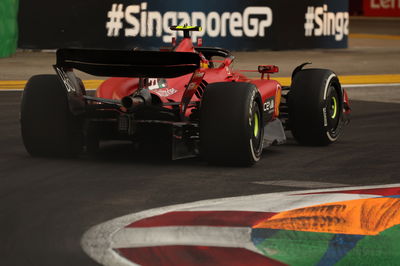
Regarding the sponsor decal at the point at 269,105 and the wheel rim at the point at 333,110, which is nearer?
the sponsor decal at the point at 269,105

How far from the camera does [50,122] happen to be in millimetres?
9891

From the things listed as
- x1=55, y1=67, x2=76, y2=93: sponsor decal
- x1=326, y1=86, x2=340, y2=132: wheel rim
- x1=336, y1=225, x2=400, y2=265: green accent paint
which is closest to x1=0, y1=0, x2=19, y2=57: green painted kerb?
x1=326, y1=86, x2=340, y2=132: wheel rim

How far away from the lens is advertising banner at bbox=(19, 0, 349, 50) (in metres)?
23.9

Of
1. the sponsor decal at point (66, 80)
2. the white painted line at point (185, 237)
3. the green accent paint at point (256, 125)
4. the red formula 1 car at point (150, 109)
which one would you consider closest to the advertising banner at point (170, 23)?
the red formula 1 car at point (150, 109)

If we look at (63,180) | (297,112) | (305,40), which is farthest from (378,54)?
(63,180)

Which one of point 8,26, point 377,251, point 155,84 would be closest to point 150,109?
point 155,84

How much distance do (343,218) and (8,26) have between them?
1645 centimetres

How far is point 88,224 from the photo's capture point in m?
7.11

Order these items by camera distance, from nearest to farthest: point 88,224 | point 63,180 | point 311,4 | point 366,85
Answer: point 88,224 → point 63,180 → point 366,85 → point 311,4

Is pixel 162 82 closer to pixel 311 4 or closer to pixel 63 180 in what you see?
pixel 63 180

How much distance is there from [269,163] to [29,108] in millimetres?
2196

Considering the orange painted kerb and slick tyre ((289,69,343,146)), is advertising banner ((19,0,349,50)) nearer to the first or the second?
slick tyre ((289,69,343,146))

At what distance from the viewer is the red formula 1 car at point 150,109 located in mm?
9391

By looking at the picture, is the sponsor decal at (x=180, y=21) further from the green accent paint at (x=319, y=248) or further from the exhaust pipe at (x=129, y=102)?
the green accent paint at (x=319, y=248)
